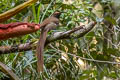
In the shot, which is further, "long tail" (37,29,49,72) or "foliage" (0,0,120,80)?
"foliage" (0,0,120,80)

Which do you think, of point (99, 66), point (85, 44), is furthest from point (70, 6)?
point (99, 66)

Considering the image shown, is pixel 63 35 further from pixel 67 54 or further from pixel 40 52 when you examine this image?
pixel 67 54

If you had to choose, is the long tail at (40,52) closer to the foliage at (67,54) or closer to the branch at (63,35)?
the branch at (63,35)

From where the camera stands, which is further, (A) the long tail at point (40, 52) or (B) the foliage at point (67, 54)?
(B) the foliage at point (67, 54)

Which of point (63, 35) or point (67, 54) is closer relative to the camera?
point (63, 35)

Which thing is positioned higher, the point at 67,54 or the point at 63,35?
the point at 63,35

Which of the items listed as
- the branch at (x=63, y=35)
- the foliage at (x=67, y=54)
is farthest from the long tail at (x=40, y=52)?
the foliage at (x=67, y=54)

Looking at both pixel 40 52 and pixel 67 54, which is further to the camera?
pixel 67 54

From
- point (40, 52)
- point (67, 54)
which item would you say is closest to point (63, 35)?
point (40, 52)

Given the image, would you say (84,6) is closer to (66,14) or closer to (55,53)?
(66,14)

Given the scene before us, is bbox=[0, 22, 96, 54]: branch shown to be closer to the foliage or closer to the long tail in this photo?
the long tail

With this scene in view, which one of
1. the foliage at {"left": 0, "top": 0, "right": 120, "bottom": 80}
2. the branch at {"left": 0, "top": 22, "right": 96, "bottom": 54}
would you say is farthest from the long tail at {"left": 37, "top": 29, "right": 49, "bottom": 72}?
the foliage at {"left": 0, "top": 0, "right": 120, "bottom": 80}

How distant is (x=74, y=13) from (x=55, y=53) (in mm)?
311

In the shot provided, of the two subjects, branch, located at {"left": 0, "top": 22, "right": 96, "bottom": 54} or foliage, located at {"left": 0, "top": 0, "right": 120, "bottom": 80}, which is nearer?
branch, located at {"left": 0, "top": 22, "right": 96, "bottom": 54}
